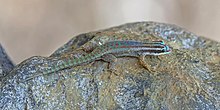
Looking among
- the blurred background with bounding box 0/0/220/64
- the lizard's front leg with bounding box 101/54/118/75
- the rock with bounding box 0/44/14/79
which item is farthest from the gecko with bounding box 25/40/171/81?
the blurred background with bounding box 0/0/220/64

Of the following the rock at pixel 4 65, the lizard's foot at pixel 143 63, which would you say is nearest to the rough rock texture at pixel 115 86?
the lizard's foot at pixel 143 63

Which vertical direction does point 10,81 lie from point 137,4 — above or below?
above

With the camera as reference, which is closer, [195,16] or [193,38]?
[193,38]

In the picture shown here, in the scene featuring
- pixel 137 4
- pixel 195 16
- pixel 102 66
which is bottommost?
pixel 195 16

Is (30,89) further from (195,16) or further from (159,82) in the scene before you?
(195,16)

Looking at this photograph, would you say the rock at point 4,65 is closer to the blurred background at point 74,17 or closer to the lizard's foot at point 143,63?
the lizard's foot at point 143,63

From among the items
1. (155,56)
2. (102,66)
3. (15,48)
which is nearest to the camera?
(102,66)

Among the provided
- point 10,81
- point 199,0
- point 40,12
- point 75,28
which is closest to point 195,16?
point 199,0
